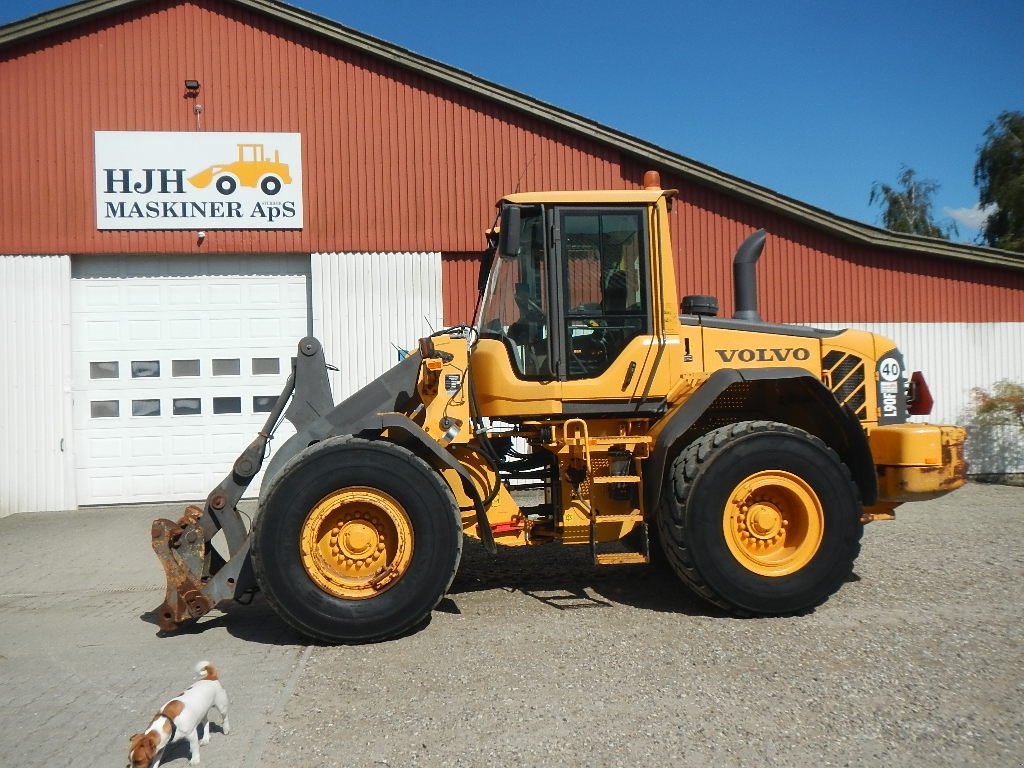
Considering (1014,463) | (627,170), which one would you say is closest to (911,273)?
(1014,463)

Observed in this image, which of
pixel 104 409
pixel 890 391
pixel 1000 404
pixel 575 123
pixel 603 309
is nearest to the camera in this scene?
pixel 603 309

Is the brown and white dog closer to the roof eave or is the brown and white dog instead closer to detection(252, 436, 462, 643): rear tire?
detection(252, 436, 462, 643): rear tire

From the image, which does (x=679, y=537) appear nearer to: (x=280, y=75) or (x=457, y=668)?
(x=457, y=668)

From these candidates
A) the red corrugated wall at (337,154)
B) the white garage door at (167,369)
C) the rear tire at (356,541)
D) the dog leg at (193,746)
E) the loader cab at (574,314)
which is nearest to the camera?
the dog leg at (193,746)

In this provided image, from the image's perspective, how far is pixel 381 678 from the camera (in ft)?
15.4

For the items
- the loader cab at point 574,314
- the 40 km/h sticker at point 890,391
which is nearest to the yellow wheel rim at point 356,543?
the loader cab at point 574,314

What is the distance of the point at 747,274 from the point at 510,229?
8.82ft

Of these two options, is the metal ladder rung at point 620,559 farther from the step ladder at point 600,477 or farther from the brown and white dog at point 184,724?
the brown and white dog at point 184,724

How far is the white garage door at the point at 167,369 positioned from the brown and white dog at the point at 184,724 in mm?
7897

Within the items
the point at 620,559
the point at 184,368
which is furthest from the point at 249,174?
the point at 620,559

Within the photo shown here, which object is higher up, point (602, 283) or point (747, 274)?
point (747, 274)

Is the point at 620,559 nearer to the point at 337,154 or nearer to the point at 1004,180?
the point at 337,154

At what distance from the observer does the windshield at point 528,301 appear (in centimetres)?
578

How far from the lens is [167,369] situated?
468 inches
